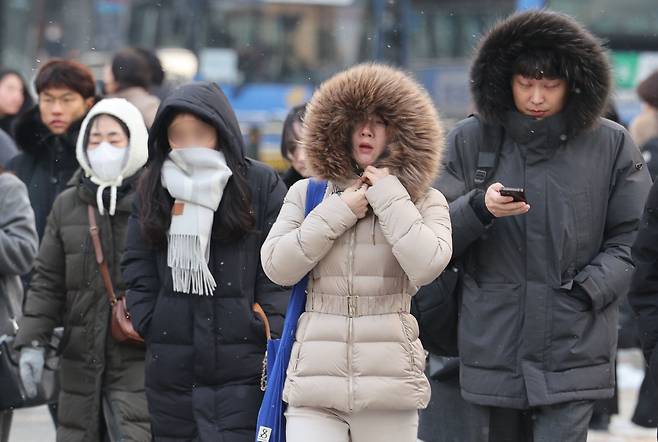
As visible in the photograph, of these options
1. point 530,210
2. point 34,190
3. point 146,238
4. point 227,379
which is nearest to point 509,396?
point 530,210

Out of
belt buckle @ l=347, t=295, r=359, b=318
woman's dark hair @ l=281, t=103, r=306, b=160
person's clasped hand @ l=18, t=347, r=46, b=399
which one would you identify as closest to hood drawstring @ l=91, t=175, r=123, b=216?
person's clasped hand @ l=18, t=347, r=46, b=399

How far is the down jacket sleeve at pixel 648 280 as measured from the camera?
4742mm

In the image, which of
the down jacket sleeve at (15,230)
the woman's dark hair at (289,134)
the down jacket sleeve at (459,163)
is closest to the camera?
the down jacket sleeve at (459,163)

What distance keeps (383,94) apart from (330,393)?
3.36ft

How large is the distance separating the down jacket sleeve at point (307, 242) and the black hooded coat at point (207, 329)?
1.87 feet

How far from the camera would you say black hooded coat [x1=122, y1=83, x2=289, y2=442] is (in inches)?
205

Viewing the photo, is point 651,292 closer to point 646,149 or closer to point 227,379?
point 227,379

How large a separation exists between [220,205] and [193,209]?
0.34 feet

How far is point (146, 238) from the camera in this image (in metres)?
5.33

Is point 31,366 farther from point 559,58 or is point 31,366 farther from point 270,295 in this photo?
point 559,58

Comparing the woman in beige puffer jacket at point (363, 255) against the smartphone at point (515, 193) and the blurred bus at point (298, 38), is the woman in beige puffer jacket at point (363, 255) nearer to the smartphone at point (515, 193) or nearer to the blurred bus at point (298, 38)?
the smartphone at point (515, 193)

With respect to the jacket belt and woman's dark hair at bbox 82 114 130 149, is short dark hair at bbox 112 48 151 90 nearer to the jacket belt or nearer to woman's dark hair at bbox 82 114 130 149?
woman's dark hair at bbox 82 114 130 149

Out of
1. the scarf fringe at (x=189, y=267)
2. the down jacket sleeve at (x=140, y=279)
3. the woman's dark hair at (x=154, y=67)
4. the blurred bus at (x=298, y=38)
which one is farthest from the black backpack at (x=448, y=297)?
the blurred bus at (x=298, y=38)

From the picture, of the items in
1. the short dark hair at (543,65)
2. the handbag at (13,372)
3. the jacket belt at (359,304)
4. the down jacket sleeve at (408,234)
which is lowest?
the handbag at (13,372)
